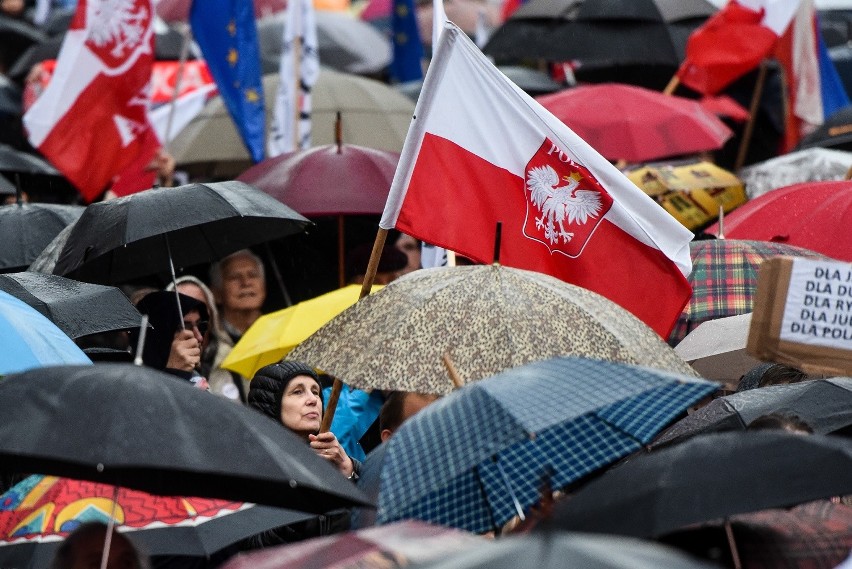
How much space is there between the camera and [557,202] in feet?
21.6

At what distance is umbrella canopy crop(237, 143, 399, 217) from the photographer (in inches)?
369

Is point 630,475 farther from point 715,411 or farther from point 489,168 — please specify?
Answer: point 489,168

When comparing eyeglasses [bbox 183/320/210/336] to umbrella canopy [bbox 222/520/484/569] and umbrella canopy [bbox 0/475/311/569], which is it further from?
umbrella canopy [bbox 222/520/484/569]

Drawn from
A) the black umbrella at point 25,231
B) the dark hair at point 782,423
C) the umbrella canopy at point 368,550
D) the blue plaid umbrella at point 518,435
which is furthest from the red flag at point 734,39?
the umbrella canopy at point 368,550

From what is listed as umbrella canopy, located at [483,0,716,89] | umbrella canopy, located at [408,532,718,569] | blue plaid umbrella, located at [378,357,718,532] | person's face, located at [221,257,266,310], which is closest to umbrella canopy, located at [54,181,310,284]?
person's face, located at [221,257,266,310]

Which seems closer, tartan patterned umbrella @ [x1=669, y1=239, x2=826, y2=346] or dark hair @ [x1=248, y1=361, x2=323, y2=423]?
dark hair @ [x1=248, y1=361, x2=323, y2=423]

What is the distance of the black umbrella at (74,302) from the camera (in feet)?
21.9

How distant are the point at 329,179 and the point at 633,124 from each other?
8.77 feet

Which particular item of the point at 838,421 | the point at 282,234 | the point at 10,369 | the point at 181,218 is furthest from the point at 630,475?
the point at 282,234

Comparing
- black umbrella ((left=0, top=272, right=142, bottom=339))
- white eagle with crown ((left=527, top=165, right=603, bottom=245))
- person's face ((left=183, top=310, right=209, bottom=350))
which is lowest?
person's face ((left=183, top=310, right=209, bottom=350))

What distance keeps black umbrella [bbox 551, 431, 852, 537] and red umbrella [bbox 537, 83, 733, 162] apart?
22.8 feet

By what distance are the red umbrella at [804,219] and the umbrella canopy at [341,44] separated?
793 cm

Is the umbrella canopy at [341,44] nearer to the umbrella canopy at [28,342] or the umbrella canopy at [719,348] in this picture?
the umbrella canopy at [719,348]

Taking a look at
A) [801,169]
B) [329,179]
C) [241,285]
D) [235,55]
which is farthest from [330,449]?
[801,169]
